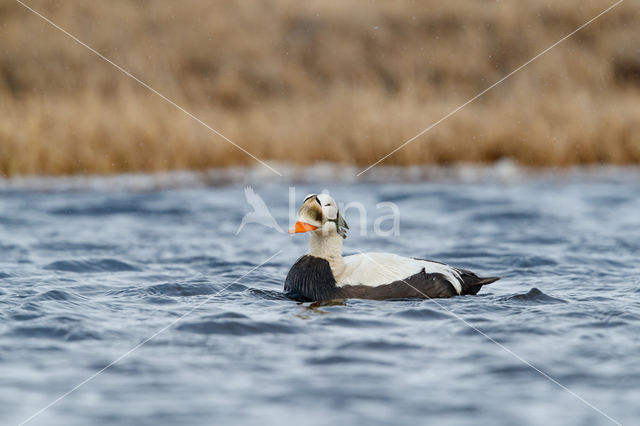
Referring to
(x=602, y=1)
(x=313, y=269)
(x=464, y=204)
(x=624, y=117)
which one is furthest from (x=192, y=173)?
(x=602, y=1)

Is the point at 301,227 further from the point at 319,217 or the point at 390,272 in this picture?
the point at 390,272

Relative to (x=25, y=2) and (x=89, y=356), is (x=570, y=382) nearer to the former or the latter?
(x=89, y=356)

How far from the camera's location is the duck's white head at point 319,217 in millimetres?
6719

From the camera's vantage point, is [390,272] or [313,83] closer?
[390,272]

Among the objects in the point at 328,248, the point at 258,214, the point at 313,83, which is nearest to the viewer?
the point at 328,248

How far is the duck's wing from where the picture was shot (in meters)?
6.76

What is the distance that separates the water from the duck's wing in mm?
171

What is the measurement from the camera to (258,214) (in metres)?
12.5

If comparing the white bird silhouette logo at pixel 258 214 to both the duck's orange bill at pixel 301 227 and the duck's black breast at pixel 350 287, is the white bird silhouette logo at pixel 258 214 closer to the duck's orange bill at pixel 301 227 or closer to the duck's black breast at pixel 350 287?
the duck's black breast at pixel 350 287

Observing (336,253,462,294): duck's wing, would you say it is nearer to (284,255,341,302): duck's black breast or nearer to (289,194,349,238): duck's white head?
(284,255,341,302): duck's black breast

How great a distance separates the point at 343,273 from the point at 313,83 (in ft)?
44.6

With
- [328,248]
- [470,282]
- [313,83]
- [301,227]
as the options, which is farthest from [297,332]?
[313,83]

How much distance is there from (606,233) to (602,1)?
44.0 feet

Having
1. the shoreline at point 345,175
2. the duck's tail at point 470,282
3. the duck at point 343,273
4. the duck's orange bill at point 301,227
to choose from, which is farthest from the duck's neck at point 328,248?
the shoreline at point 345,175
